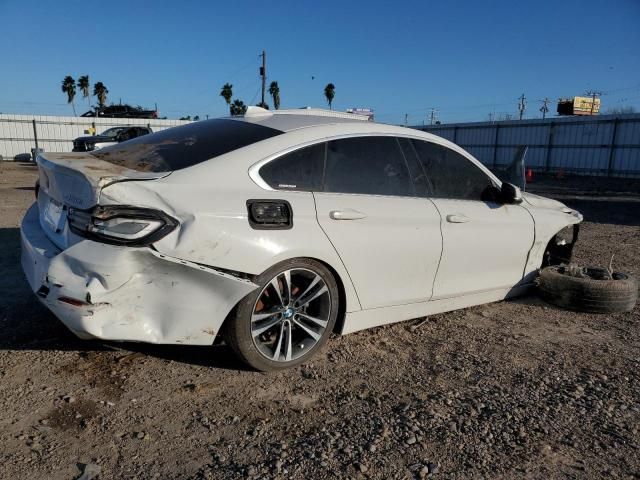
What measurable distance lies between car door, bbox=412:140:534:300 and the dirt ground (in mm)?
442

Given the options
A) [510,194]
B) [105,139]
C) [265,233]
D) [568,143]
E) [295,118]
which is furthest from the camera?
[568,143]

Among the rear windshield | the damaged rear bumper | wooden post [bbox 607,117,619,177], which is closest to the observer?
the damaged rear bumper

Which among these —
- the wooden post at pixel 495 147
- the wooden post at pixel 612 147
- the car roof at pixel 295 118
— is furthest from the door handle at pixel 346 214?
the wooden post at pixel 495 147

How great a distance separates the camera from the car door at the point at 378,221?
3.32 meters

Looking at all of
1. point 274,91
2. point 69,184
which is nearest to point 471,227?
point 69,184

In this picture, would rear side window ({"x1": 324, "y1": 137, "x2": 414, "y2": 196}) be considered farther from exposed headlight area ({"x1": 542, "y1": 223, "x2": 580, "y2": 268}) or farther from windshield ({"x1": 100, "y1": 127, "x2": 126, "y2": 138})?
windshield ({"x1": 100, "y1": 127, "x2": 126, "y2": 138})

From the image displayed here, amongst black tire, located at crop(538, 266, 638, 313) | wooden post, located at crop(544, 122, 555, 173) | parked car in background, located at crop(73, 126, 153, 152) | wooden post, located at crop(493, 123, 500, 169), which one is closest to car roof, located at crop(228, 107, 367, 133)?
Result: black tire, located at crop(538, 266, 638, 313)

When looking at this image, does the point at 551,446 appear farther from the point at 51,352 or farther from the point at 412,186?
the point at 51,352

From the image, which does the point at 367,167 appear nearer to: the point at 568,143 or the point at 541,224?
the point at 541,224

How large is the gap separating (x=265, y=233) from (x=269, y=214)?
127 millimetres

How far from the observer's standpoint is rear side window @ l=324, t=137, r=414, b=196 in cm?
343

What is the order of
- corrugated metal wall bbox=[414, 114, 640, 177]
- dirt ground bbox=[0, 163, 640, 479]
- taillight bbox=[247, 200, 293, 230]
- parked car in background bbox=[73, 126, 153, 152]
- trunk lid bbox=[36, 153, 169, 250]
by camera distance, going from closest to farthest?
dirt ground bbox=[0, 163, 640, 479] → trunk lid bbox=[36, 153, 169, 250] → taillight bbox=[247, 200, 293, 230] → parked car in background bbox=[73, 126, 153, 152] → corrugated metal wall bbox=[414, 114, 640, 177]

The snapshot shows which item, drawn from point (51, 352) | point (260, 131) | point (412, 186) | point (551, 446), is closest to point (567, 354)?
point (551, 446)

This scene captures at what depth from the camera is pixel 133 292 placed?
2.71m
